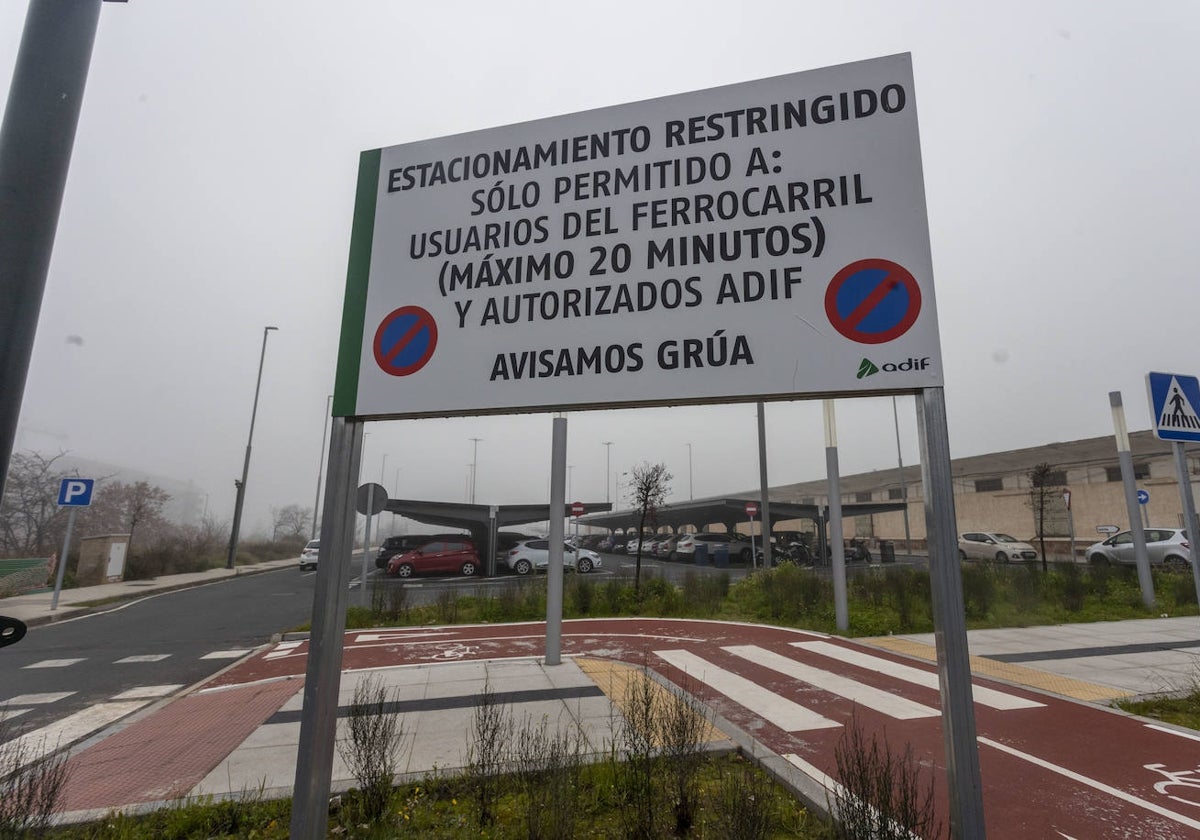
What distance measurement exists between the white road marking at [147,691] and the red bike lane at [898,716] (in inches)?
21.0

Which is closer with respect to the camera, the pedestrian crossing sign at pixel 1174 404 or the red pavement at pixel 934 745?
the red pavement at pixel 934 745

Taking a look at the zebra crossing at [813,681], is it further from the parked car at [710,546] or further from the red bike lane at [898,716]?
the parked car at [710,546]

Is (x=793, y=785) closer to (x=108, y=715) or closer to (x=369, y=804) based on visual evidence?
(x=369, y=804)

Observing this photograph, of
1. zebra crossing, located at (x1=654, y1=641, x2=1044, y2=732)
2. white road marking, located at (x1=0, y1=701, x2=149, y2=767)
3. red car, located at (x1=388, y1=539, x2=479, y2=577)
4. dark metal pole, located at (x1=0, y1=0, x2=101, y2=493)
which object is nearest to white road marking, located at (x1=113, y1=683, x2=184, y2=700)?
white road marking, located at (x1=0, y1=701, x2=149, y2=767)

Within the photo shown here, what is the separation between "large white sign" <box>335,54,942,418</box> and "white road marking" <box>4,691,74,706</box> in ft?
23.8

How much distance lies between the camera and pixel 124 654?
948 centimetres

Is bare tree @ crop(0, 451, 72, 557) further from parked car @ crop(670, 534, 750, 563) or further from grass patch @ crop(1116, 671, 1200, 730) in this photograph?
grass patch @ crop(1116, 671, 1200, 730)

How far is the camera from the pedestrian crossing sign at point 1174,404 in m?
5.16

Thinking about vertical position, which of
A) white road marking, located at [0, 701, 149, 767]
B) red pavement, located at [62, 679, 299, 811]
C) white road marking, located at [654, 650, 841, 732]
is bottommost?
white road marking, located at [0, 701, 149, 767]

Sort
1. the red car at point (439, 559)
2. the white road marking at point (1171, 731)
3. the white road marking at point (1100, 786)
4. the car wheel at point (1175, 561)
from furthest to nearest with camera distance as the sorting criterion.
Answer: the red car at point (439, 559)
the car wheel at point (1175, 561)
the white road marking at point (1171, 731)
the white road marking at point (1100, 786)

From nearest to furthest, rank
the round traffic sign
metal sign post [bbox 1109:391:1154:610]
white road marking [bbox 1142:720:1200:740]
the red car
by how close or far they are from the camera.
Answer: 1. white road marking [bbox 1142:720:1200:740]
2. the round traffic sign
3. metal sign post [bbox 1109:391:1154:610]
4. the red car

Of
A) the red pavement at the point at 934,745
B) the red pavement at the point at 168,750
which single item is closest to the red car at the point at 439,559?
the red pavement at the point at 934,745

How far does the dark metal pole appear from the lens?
2.04 m

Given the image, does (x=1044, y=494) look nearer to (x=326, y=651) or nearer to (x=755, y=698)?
(x=755, y=698)
